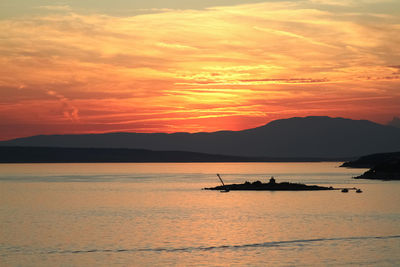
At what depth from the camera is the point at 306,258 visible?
46.6 metres

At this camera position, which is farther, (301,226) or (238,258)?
(301,226)

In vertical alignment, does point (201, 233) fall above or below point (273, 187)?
below

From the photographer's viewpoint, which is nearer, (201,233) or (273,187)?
(201,233)

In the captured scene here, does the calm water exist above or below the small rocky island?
below

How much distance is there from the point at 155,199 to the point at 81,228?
159ft

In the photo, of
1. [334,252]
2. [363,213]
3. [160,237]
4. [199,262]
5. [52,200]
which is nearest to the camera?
[199,262]

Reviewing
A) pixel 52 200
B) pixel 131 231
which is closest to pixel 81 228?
pixel 131 231

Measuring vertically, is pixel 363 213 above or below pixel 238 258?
above

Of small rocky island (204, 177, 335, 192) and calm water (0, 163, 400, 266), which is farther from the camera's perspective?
small rocky island (204, 177, 335, 192)

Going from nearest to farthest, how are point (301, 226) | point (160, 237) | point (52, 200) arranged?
point (160, 237) → point (301, 226) → point (52, 200)

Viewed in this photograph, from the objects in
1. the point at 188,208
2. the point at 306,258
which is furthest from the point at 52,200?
the point at 306,258

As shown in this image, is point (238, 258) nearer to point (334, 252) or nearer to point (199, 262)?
point (199, 262)

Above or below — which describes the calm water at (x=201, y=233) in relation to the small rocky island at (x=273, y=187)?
below

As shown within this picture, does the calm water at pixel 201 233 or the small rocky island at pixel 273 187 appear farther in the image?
the small rocky island at pixel 273 187
